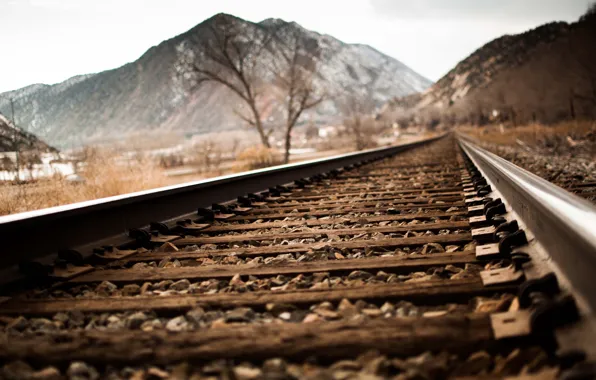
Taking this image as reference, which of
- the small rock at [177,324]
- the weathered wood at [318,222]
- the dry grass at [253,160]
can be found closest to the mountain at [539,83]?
the dry grass at [253,160]

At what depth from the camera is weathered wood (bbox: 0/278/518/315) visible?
6.59 feet

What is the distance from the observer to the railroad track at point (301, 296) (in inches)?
57.8

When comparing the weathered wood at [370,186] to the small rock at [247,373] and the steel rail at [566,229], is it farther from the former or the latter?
the small rock at [247,373]

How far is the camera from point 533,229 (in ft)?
8.52

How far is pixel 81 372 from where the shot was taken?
1.52 metres

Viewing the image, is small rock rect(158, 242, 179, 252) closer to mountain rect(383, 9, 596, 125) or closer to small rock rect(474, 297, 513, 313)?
small rock rect(474, 297, 513, 313)

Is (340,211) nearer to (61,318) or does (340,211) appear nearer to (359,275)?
(359,275)

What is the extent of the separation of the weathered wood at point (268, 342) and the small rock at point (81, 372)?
64mm

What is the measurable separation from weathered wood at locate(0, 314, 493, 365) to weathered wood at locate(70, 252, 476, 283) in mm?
833

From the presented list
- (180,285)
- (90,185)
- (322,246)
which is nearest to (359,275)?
(322,246)

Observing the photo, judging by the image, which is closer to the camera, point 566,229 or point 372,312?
point 566,229

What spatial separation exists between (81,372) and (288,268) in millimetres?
1270

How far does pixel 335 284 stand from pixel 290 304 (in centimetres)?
37

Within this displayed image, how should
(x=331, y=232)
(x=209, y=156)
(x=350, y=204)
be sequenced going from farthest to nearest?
1. (x=209, y=156)
2. (x=350, y=204)
3. (x=331, y=232)
